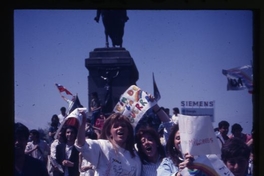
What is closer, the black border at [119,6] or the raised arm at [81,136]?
the raised arm at [81,136]

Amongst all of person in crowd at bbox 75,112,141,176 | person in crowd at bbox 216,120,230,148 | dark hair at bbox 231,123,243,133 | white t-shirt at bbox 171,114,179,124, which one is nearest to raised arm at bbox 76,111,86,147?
person in crowd at bbox 75,112,141,176

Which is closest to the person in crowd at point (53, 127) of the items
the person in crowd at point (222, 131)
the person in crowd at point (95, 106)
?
the person in crowd at point (95, 106)

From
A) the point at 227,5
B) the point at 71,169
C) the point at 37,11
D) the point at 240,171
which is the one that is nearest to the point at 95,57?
the point at 37,11

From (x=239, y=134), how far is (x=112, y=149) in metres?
0.86

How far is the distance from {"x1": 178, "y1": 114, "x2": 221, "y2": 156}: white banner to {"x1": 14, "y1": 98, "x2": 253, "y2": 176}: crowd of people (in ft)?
0.13

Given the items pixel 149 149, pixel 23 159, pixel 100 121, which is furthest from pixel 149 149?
pixel 23 159

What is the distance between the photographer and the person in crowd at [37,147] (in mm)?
3180

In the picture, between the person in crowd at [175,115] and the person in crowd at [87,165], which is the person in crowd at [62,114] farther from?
the person in crowd at [175,115]

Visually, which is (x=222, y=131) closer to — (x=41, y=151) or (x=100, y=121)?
(x=100, y=121)

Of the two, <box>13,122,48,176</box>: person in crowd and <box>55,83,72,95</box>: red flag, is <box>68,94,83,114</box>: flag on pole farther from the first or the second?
<box>13,122,48,176</box>: person in crowd

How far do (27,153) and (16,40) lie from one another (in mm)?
741

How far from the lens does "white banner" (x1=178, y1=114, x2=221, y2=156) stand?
3148 mm

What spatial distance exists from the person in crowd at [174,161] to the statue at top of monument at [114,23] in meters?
0.69
